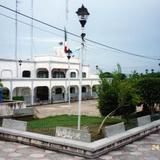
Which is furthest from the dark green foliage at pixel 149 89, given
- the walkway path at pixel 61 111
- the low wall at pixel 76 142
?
the walkway path at pixel 61 111

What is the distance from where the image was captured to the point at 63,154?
10227 millimetres

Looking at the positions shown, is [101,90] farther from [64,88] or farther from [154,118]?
[64,88]

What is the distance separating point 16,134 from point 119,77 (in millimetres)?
5326

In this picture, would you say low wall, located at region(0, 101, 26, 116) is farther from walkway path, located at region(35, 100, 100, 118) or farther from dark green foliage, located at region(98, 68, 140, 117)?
dark green foliage, located at region(98, 68, 140, 117)

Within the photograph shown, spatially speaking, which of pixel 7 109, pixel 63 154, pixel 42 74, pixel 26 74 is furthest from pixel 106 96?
pixel 42 74

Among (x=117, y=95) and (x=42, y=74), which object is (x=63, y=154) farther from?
(x=42, y=74)

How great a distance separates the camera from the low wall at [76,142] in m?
9.91

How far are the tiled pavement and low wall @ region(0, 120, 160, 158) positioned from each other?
0.19m

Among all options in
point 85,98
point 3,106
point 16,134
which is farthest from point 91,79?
point 16,134

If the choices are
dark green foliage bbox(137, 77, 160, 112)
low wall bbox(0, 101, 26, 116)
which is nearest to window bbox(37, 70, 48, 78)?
low wall bbox(0, 101, 26, 116)

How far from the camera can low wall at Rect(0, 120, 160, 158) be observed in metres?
9.91

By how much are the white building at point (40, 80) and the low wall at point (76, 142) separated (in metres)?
25.4

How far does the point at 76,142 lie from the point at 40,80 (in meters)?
32.3

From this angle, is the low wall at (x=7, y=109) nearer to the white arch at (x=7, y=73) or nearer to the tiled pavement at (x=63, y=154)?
the tiled pavement at (x=63, y=154)
